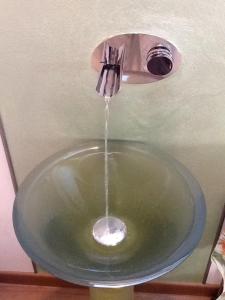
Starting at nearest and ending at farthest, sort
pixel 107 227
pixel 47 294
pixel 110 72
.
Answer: pixel 110 72 < pixel 107 227 < pixel 47 294

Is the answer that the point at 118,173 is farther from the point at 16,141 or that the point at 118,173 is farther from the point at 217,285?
the point at 217,285

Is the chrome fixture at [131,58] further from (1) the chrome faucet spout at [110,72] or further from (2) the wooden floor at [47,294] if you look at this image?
(2) the wooden floor at [47,294]

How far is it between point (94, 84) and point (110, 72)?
0.11m

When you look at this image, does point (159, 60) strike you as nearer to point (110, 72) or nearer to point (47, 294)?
point (110, 72)

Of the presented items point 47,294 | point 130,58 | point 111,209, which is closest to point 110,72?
point 130,58

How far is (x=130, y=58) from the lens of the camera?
0.89m

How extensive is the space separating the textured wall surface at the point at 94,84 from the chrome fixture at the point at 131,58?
2 cm

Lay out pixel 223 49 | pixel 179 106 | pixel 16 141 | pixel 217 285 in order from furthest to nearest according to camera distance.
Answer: pixel 217 285
pixel 16 141
pixel 179 106
pixel 223 49

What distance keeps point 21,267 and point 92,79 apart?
0.89m

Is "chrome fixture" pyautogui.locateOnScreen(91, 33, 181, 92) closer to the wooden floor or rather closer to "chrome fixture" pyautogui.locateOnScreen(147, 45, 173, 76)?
"chrome fixture" pyautogui.locateOnScreen(147, 45, 173, 76)

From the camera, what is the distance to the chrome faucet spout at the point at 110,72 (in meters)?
0.83

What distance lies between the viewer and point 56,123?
3.42 ft

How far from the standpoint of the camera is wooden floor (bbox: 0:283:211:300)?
1570mm

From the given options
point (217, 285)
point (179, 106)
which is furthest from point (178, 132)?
point (217, 285)
